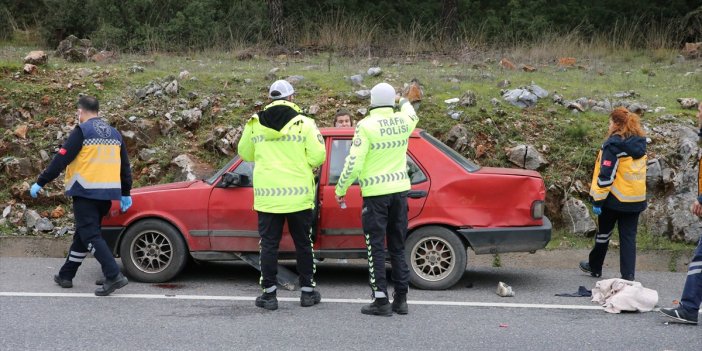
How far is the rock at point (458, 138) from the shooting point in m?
11.4

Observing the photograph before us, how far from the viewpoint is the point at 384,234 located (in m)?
7.12

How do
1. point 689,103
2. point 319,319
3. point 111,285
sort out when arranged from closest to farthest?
1. point 319,319
2. point 111,285
3. point 689,103

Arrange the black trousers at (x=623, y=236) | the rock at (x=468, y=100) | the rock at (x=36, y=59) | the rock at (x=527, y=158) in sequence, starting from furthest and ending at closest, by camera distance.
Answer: the rock at (x=36, y=59) → the rock at (x=468, y=100) → the rock at (x=527, y=158) → the black trousers at (x=623, y=236)

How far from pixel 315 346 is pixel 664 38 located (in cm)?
1441

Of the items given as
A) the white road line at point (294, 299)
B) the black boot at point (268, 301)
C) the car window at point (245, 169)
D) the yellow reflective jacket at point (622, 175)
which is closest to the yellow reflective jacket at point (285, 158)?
the black boot at point (268, 301)

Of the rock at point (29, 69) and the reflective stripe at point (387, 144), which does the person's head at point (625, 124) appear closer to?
the reflective stripe at point (387, 144)

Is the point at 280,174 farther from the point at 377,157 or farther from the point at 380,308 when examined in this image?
the point at 380,308

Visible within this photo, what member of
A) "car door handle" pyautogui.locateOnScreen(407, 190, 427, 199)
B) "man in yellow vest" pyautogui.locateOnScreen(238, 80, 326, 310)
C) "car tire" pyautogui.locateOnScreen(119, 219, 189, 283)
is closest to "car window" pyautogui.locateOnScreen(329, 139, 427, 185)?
"car door handle" pyautogui.locateOnScreen(407, 190, 427, 199)

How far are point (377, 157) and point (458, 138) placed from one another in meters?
4.49

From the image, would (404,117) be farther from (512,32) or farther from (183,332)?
(512,32)

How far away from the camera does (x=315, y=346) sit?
6.19 metres

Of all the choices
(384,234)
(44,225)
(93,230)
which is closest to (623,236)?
(384,234)

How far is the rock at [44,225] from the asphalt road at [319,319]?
1.55 m

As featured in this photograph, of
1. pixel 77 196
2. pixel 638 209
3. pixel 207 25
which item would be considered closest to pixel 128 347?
pixel 77 196
